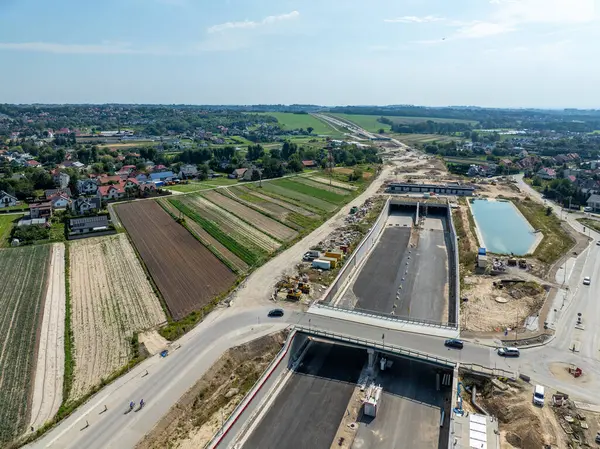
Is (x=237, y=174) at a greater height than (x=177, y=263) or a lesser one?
greater

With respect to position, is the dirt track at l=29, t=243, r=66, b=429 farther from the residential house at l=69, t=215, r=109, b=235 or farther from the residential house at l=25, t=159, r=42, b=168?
the residential house at l=25, t=159, r=42, b=168

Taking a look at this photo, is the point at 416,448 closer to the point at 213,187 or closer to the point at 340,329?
the point at 340,329

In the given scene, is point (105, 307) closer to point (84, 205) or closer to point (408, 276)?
point (408, 276)

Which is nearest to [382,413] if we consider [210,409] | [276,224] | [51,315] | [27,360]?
[210,409]

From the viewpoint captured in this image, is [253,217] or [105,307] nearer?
[105,307]

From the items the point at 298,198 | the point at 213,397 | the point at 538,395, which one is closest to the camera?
the point at 538,395

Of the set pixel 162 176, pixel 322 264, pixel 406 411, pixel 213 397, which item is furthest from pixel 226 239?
pixel 162 176

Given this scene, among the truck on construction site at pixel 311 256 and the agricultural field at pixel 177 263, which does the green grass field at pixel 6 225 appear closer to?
the agricultural field at pixel 177 263
